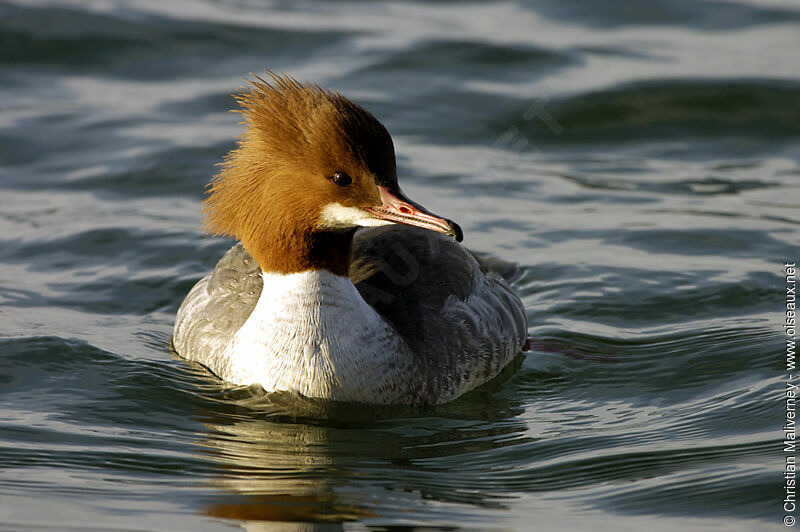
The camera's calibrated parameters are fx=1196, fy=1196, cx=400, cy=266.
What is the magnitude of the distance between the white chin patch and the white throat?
0.31 metres

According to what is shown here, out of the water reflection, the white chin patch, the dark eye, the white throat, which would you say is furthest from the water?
the dark eye

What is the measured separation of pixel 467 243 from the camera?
367 inches

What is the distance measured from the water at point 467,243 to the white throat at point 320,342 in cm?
15

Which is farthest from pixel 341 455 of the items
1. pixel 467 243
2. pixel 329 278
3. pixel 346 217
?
pixel 467 243

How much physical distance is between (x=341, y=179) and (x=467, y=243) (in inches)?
132

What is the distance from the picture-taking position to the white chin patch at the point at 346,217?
6102 millimetres

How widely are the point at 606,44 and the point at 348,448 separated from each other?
27.3 feet

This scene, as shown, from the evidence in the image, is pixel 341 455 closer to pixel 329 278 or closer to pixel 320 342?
pixel 320 342

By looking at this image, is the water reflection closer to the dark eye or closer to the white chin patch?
the white chin patch

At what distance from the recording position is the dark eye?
19.9ft

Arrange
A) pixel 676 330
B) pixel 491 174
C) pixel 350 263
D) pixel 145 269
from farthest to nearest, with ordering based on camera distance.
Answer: pixel 491 174 < pixel 145 269 < pixel 676 330 < pixel 350 263

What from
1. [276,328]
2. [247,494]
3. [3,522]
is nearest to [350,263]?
[276,328]

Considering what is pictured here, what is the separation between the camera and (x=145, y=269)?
8766 mm

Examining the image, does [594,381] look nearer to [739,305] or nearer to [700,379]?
[700,379]
